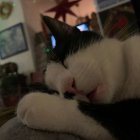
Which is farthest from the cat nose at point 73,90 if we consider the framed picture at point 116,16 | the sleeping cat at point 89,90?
the framed picture at point 116,16

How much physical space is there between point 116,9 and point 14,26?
6.07 ft

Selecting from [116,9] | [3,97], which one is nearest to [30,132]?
[116,9]

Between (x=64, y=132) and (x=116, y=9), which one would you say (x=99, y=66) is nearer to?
(x=64, y=132)

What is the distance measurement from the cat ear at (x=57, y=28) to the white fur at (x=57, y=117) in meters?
0.15

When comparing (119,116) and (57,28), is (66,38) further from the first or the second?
(119,116)

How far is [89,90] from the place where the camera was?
22.9 inches

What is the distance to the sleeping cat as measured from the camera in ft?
1.53

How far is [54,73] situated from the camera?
0.63 m

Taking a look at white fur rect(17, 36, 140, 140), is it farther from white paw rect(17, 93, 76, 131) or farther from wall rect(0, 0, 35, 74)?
wall rect(0, 0, 35, 74)

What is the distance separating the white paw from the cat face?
79 millimetres

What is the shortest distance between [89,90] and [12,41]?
2.68 metres

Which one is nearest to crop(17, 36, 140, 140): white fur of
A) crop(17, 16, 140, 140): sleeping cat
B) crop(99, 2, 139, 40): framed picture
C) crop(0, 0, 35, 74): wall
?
crop(17, 16, 140, 140): sleeping cat

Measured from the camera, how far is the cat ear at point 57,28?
22.3 inches

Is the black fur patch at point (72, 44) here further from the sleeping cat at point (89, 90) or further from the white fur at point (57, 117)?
the white fur at point (57, 117)
